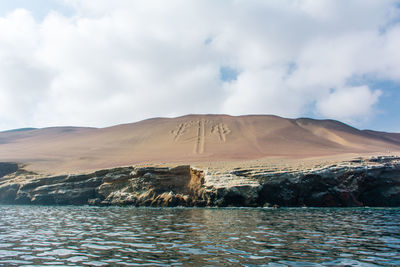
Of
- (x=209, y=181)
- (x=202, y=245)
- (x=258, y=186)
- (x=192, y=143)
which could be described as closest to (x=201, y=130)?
(x=192, y=143)

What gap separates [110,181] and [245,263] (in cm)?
2636

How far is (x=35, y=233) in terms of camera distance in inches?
458

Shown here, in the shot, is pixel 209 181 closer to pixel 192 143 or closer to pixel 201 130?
pixel 192 143

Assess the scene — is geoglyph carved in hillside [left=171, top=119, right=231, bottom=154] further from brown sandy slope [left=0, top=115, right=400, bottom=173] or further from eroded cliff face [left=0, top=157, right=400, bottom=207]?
eroded cliff face [left=0, top=157, right=400, bottom=207]

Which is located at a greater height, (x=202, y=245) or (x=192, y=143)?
(x=192, y=143)

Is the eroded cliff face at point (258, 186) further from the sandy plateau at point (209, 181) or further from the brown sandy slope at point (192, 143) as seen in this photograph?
the brown sandy slope at point (192, 143)

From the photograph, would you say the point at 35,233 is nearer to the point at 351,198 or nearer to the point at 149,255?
the point at 149,255

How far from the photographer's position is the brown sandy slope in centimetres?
4616

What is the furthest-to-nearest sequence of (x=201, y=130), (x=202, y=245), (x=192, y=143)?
(x=201, y=130) → (x=192, y=143) → (x=202, y=245)

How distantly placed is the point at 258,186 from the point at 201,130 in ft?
149

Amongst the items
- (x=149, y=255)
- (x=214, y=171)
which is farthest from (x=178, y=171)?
(x=149, y=255)

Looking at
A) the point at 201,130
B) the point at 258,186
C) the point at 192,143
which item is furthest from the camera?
the point at 201,130

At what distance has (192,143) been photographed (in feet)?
190

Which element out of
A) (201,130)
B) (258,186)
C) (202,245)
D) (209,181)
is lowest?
(202,245)
